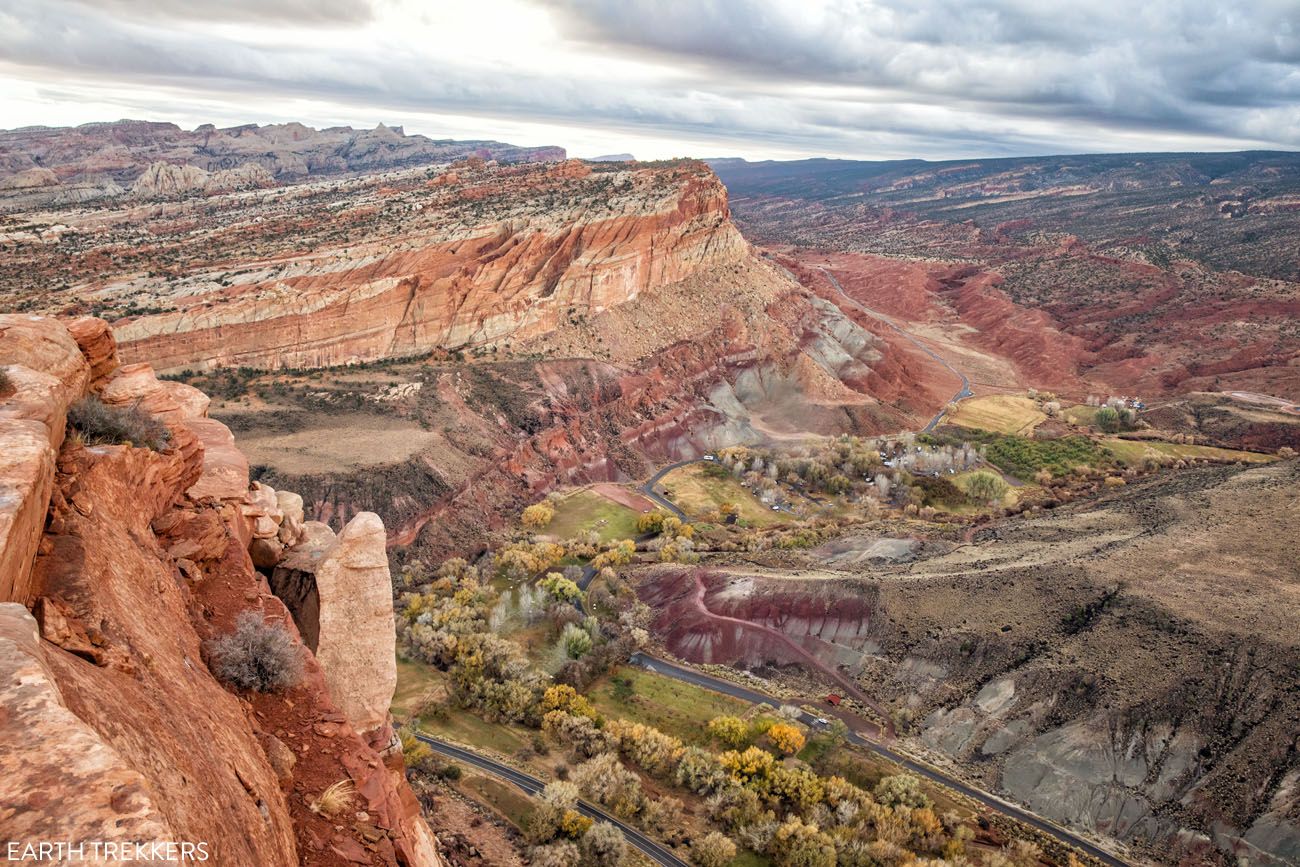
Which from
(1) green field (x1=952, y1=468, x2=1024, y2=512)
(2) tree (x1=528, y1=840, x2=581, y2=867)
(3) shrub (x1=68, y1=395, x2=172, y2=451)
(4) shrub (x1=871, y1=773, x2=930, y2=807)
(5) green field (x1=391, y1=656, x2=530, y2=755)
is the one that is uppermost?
(3) shrub (x1=68, y1=395, x2=172, y2=451)

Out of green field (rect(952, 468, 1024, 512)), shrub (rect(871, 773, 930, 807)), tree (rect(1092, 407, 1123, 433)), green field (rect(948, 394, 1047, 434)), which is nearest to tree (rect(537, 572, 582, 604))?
shrub (rect(871, 773, 930, 807))

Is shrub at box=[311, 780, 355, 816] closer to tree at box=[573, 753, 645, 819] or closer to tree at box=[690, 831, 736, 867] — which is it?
tree at box=[690, 831, 736, 867]

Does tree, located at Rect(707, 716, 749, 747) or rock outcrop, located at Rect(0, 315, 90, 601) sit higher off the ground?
rock outcrop, located at Rect(0, 315, 90, 601)

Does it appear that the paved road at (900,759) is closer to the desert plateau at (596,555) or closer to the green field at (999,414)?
the desert plateau at (596,555)

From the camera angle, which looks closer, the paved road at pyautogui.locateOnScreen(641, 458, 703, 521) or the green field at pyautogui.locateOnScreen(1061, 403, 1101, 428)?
the paved road at pyautogui.locateOnScreen(641, 458, 703, 521)

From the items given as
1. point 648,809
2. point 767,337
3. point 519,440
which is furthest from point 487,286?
point 648,809

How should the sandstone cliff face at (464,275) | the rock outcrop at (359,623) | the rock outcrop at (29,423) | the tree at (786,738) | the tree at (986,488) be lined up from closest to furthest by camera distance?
the rock outcrop at (29,423) < the rock outcrop at (359,623) < the tree at (786,738) < the sandstone cliff face at (464,275) < the tree at (986,488)

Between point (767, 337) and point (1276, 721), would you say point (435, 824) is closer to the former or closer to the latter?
point (1276, 721)

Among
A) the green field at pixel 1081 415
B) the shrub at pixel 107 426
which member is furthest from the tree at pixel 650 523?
the green field at pixel 1081 415
